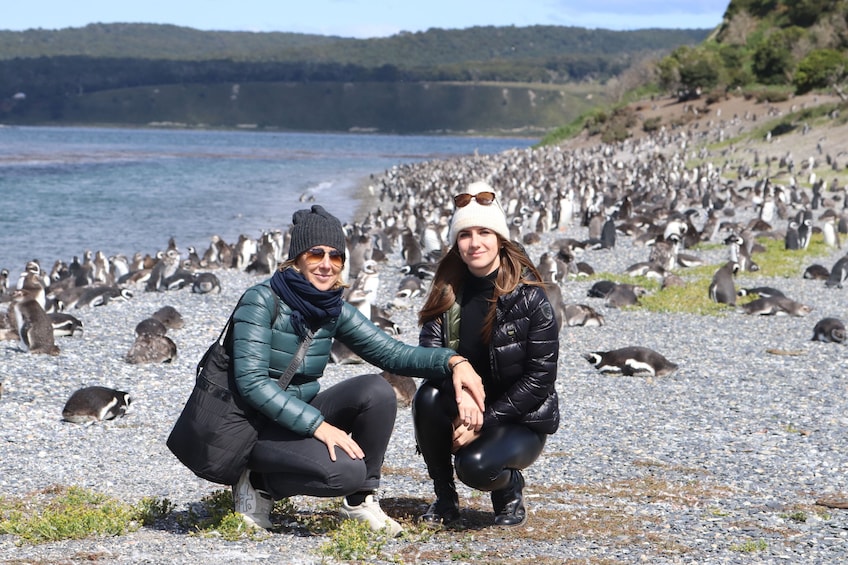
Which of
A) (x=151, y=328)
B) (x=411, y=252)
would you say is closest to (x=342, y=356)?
(x=151, y=328)

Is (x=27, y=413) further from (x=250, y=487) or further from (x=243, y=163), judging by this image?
(x=243, y=163)

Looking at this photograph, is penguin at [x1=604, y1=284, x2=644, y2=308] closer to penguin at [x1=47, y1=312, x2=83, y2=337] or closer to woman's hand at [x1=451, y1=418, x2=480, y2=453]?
penguin at [x1=47, y1=312, x2=83, y2=337]

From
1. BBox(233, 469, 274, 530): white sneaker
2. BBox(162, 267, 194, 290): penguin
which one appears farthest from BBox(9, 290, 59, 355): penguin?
BBox(233, 469, 274, 530): white sneaker

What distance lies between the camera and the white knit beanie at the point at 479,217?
508cm

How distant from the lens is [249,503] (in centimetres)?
504

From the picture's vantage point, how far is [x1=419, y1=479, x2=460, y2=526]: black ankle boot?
5.24 meters

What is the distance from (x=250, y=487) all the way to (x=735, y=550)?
220 centimetres

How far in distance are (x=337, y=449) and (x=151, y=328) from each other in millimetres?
7325

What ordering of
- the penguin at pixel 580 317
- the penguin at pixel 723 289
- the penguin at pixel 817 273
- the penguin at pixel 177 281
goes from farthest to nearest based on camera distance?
the penguin at pixel 177 281 < the penguin at pixel 817 273 < the penguin at pixel 723 289 < the penguin at pixel 580 317

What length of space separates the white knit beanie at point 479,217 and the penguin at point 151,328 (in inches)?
281

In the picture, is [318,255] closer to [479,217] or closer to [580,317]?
[479,217]

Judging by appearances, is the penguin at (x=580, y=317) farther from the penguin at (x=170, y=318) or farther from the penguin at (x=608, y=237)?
the penguin at (x=608, y=237)

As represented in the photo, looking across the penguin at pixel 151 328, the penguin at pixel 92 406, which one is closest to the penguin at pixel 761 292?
the penguin at pixel 151 328

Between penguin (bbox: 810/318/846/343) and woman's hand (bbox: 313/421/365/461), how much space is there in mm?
8270
